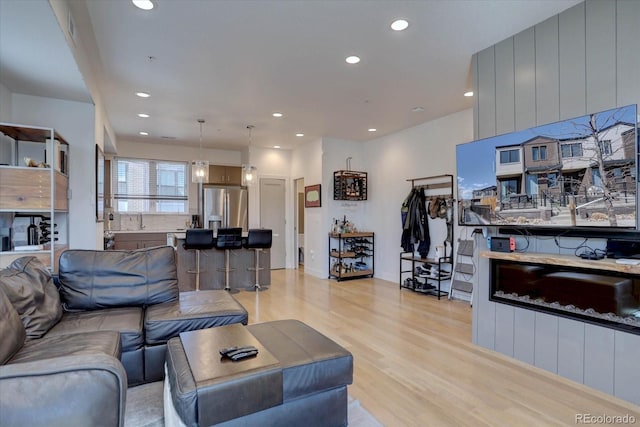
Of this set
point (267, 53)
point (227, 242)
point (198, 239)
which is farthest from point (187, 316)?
point (227, 242)

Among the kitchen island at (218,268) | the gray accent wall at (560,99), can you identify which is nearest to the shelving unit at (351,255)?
the kitchen island at (218,268)

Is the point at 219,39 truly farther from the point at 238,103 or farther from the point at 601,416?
the point at 601,416

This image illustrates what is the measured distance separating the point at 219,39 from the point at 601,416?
3.94 m

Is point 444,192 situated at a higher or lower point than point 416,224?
higher

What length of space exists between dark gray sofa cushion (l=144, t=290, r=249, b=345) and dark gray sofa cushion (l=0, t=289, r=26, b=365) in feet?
2.32

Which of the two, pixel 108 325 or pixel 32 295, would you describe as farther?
pixel 108 325

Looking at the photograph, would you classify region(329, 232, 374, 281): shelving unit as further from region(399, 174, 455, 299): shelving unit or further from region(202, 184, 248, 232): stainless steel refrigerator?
region(202, 184, 248, 232): stainless steel refrigerator

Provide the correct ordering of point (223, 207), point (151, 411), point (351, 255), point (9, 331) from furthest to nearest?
point (223, 207), point (351, 255), point (151, 411), point (9, 331)

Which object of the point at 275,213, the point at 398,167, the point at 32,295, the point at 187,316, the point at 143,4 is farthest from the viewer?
the point at 275,213

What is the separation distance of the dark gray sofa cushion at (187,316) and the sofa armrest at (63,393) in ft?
4.68

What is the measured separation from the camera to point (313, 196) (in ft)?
22.5

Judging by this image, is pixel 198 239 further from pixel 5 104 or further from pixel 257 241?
pixel 5 104

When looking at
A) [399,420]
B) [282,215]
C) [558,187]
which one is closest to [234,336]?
[399,420]

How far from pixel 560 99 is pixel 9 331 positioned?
3.94m
